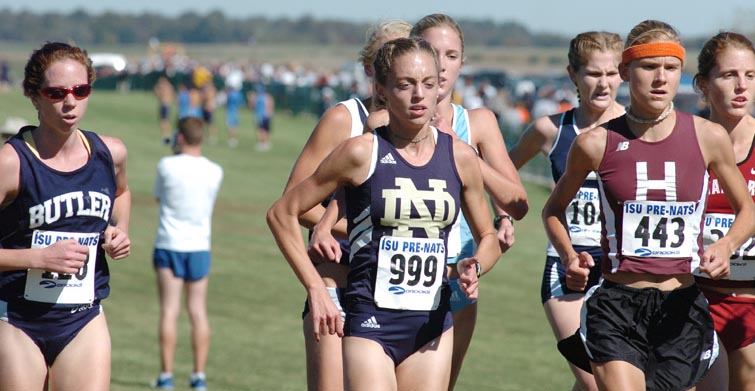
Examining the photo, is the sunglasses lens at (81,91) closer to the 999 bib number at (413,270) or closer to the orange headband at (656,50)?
the 999 bib number at (413,270)

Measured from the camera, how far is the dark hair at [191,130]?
37.7 ft

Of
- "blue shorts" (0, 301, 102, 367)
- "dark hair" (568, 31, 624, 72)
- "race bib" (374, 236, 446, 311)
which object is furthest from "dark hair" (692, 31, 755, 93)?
"blue shorts" (0, 301, 102, 367)

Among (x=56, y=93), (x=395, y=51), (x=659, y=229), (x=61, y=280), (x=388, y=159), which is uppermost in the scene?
(x=395, y=51)

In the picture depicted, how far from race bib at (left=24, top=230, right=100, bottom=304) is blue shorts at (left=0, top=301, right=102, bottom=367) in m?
0.05

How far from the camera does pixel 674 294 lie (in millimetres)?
5766

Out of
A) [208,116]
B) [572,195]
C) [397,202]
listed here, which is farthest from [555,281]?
[208,116]

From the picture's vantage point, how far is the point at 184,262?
11.4 meters

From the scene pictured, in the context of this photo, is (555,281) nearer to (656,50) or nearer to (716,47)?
(716,47)

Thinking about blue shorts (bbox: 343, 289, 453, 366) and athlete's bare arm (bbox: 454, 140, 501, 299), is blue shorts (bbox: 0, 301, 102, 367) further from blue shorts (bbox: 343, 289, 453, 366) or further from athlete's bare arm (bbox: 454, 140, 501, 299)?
athlete's bare arm (bbox: 454, 140, 501, 299)

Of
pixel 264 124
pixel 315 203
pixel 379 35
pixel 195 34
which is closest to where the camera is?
pixel 315 203

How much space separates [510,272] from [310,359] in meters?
12.7

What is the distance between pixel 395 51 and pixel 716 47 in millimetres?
2008

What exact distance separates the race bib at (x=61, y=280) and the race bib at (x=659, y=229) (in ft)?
8.19

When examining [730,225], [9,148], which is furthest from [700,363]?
[9,148]
